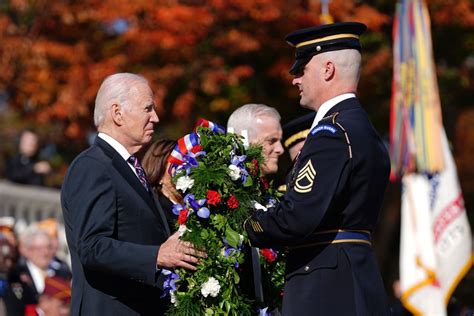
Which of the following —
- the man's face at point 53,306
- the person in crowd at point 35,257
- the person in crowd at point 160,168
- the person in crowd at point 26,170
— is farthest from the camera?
the person in crowd at point 26,170

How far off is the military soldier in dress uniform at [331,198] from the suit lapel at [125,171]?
0.65 meters

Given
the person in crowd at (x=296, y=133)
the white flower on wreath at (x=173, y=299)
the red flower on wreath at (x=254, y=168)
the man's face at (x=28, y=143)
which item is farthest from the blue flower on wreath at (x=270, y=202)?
the man's face at (x=28, y=143)

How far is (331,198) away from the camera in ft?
16.5

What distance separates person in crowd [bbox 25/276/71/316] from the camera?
826 cm

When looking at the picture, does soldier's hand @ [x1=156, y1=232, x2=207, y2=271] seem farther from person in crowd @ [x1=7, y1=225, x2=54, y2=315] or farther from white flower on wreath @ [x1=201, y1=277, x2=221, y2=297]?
person in crowd @ [x1=7, y1=225, x2=54, y2=315]

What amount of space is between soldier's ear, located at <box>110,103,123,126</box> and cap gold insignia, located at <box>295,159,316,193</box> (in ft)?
3.62

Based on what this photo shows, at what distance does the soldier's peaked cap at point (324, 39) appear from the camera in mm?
5320

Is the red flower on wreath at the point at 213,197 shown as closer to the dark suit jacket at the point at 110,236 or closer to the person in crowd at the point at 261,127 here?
the dark suit jacket at the point at 110,236

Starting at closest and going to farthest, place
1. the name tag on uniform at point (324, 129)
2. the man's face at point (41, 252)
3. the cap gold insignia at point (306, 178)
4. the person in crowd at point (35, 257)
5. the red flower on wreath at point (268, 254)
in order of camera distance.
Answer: the cap gold insignia at point (306, 178) < the name tag on uniform at point (324, 129) < the red flower on wreath at point (268, 254) < the person in crowd at point (35, 257) < the man's face at point (41, 252)

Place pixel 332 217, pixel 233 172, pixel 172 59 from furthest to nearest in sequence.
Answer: pixel 172 59, pixel 233 172, pixel 332 217

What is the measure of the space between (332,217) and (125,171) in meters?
1.15

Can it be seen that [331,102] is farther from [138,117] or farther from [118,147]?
[118,147]

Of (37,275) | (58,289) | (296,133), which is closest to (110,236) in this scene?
(296,133)

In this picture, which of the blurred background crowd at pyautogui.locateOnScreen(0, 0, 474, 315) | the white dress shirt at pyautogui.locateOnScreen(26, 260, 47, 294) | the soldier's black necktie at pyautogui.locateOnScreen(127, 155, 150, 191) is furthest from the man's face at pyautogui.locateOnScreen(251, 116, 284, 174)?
the blurred background crowd at pyautogui.locateOnScreen(0, 0, 474, 315)
